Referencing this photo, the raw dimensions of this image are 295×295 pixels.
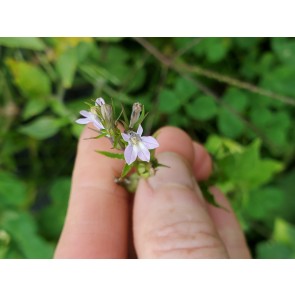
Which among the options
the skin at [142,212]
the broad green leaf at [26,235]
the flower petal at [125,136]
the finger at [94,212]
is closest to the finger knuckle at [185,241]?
the skin at [142,212]

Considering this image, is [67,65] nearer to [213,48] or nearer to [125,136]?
[213,48]

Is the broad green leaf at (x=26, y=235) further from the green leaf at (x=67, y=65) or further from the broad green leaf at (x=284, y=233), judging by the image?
the broad green leaf at (x=284, y=233)

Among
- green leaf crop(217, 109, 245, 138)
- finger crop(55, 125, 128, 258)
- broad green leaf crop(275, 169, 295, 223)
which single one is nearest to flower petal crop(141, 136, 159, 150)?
finger crop(55, 125, 128, 258)

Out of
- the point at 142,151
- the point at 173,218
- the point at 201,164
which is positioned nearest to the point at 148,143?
the point at 142,151

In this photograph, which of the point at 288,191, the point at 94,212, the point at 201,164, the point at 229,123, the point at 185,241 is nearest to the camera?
the point at 185,241

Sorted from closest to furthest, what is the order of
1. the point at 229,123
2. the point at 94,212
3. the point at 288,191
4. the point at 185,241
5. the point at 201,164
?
the point at 185,241
the point at 94,212
the point at 201,164
the point at 229,123
the point at 288,191

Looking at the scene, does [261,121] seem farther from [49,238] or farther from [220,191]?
[49,238]

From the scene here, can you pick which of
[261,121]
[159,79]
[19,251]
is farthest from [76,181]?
[261,121]
